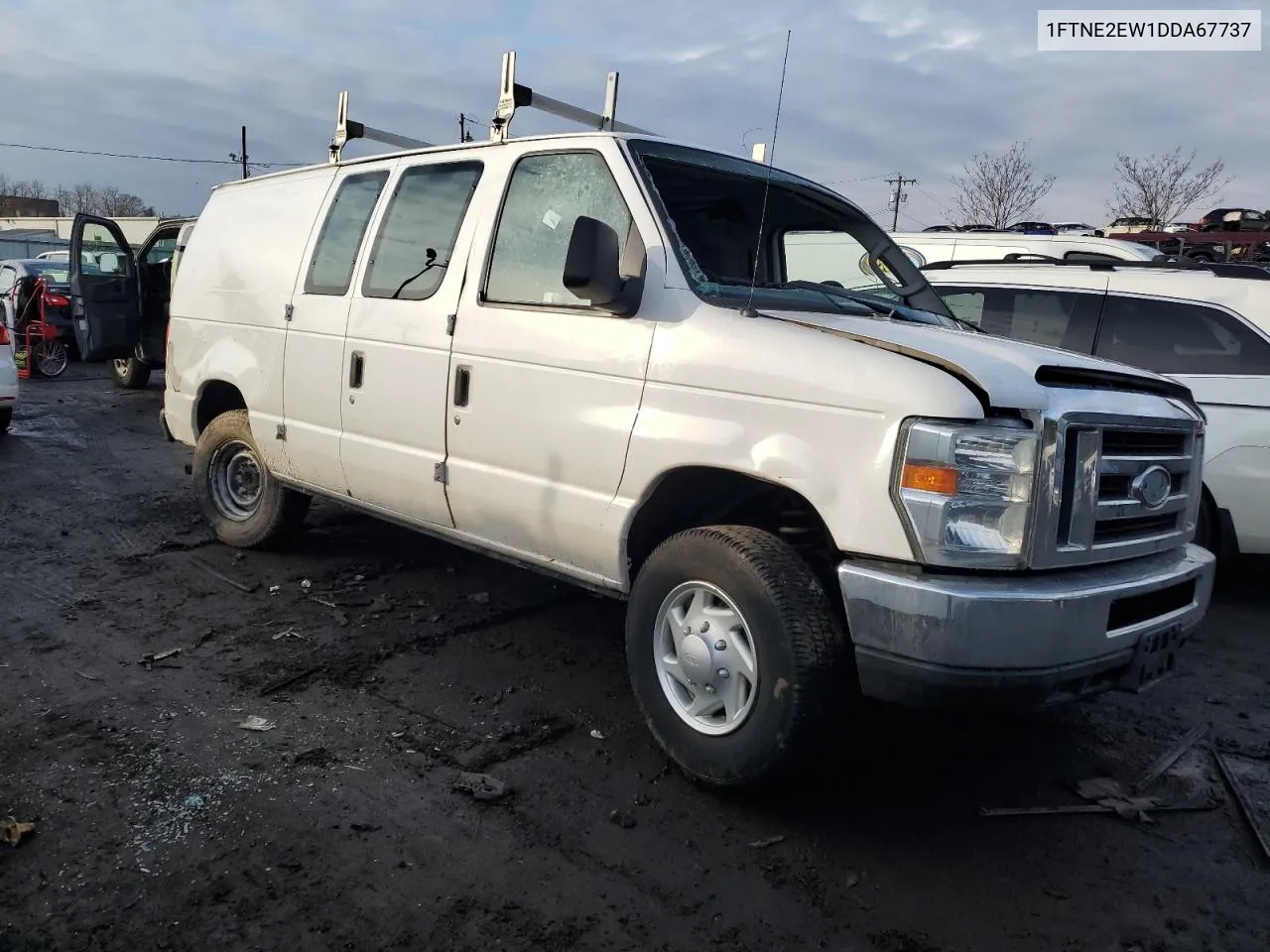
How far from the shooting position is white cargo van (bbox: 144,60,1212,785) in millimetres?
2719

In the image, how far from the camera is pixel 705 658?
3182mm

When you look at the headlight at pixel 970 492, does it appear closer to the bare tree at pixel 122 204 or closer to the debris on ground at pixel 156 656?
the debris on ground at pixel 156 656

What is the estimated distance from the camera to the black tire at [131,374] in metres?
13.5

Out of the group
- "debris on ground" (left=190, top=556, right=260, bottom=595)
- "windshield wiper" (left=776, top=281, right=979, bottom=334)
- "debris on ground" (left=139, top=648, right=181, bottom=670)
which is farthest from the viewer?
"debris on ground" (left=190, top=556, right=260, bottom=595)

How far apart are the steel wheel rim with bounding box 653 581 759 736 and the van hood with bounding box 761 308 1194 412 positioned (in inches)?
37.6

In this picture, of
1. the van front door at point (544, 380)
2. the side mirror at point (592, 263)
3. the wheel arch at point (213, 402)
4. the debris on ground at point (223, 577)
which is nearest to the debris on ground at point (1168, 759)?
the van front door at point (544, 380)

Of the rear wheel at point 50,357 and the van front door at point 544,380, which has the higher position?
the van front door at point 544,380

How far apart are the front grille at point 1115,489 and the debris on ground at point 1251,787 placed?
37.2 inches

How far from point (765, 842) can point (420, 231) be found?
2980 millimetres

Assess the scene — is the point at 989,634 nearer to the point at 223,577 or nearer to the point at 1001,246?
the point at 223,577

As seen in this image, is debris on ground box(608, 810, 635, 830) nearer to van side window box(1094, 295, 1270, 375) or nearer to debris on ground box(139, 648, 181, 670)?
debris on ground box(139, 648, 181, 670)

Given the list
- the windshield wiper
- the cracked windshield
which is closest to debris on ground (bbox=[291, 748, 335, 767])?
the cracked windshield

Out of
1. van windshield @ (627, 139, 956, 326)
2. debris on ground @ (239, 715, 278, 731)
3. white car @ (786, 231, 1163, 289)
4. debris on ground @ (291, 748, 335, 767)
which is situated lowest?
debris on ground @ (239, 715, 278, 731)

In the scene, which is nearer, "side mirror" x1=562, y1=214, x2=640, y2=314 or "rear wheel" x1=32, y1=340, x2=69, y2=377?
"side mirror" x1=562, y1=214, x2=640, y2=314
